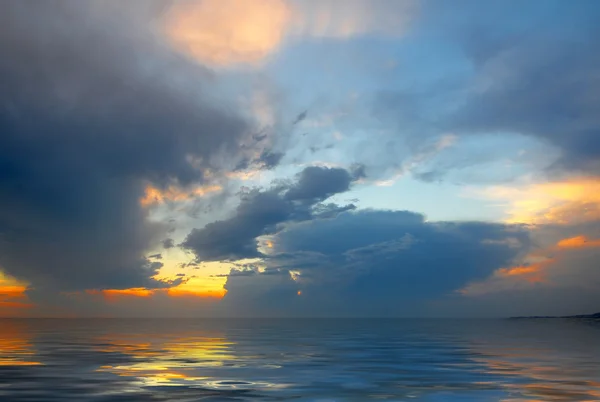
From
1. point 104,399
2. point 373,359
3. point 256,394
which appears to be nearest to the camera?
point 104,399

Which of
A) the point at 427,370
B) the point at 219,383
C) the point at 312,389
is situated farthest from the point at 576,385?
the point at 219,383

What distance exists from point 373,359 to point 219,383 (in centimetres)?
2332

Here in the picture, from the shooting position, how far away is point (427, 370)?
43500 mm

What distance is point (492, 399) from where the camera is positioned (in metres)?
29.2

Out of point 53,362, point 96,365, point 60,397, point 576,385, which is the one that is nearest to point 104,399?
point 60,397

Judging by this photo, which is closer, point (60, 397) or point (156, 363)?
point (60, 397)

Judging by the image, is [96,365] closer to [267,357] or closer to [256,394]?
[267,357]

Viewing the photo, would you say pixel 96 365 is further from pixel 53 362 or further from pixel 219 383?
pixel 219 383

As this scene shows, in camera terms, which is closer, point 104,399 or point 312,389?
point 104,399

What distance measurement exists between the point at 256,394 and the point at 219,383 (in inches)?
195

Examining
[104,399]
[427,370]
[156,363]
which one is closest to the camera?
[104,399]

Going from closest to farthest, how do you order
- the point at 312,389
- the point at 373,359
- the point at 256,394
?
the point at 256,394 < the point at 312,389 < the point at 373,359

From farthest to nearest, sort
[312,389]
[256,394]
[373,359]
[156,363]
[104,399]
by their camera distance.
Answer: [373,359]
[156,363]
[312,389]
[256,394]
[104,399]

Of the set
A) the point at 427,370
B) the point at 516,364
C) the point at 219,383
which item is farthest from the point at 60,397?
the point at 516,364
